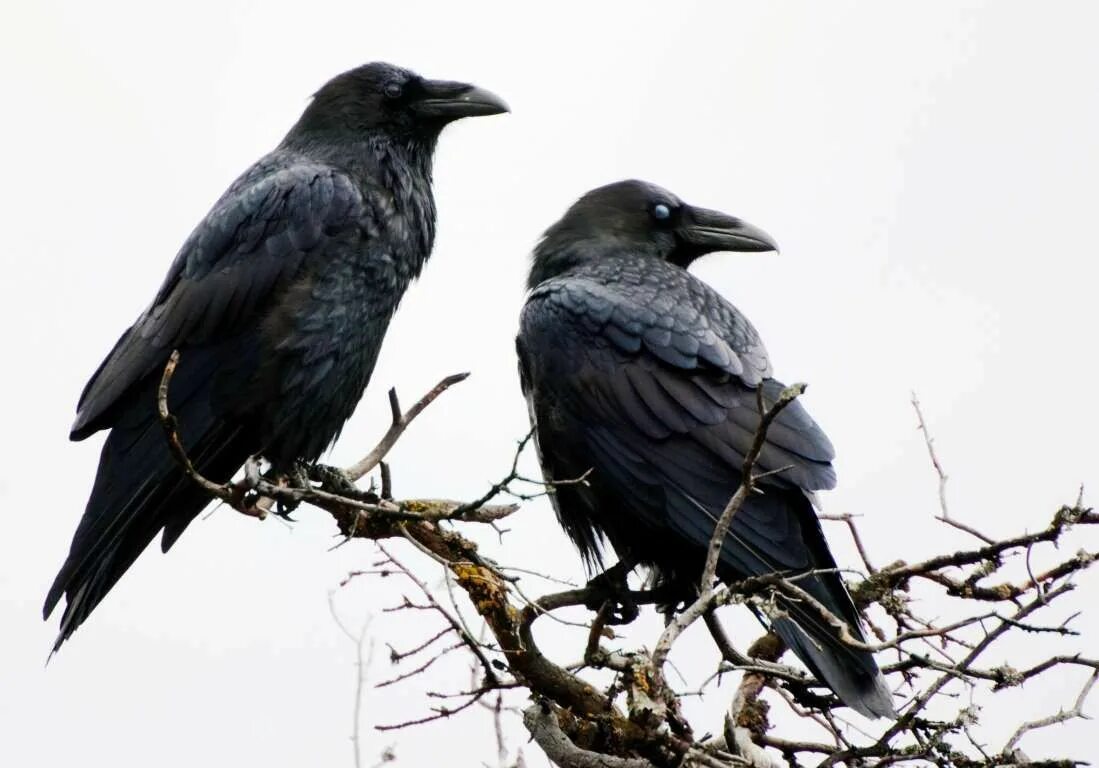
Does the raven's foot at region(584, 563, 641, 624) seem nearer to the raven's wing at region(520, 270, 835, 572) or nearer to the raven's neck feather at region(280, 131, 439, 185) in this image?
the raven's wing at region(520, 270, 835, 572)

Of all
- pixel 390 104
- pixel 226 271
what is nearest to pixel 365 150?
pixel 390 104

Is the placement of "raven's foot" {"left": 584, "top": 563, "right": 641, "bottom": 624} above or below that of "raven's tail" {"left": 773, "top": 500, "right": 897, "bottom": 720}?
above

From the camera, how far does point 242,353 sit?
6238 millimetres

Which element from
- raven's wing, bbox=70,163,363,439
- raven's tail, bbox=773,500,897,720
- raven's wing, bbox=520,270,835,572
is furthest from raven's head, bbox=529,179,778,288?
raven's tail, bbox=773,500,897,720

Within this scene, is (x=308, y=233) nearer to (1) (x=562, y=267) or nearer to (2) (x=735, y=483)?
(1) (x=562, y=267)

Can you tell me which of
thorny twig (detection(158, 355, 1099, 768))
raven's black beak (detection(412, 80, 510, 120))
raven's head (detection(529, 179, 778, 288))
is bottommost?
thorny twig (detection(158, 355, 1099, 768))

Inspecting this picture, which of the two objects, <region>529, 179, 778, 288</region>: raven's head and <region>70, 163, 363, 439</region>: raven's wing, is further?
<region>529, 179, 778, 288</region>: raven's head

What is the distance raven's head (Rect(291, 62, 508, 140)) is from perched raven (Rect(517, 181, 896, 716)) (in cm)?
116

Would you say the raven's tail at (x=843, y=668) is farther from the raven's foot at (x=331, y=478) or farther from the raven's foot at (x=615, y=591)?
the raven's foot at (x=331, y=478)

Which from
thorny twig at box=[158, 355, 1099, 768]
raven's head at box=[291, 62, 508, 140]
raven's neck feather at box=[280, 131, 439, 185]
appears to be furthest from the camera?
raven's head at box=[291, 62, 508, 140]

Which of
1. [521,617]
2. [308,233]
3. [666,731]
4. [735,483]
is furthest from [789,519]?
[308,233]

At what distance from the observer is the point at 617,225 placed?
735 centimetres

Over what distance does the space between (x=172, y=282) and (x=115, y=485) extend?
97cm

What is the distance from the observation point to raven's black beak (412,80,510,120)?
23.7 ft
